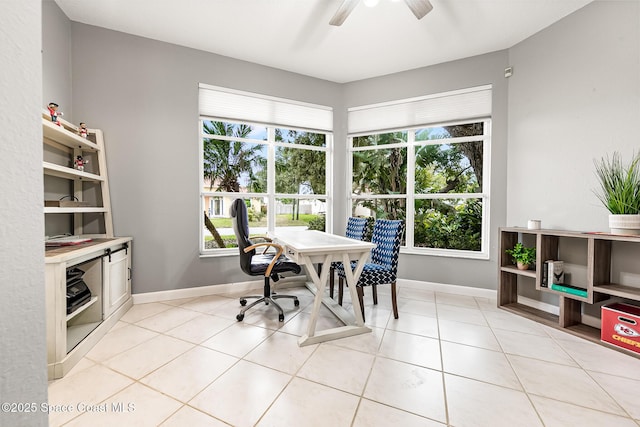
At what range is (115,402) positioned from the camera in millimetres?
1562

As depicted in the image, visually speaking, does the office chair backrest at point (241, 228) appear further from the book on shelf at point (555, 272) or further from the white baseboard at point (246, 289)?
the book on shelf at point (555, 272)

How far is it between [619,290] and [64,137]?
15.2 feet

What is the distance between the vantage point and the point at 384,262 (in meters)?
2.88

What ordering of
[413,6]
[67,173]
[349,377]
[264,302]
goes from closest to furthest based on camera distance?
[349,377] → [413,6] → [67,173] → [264,302]

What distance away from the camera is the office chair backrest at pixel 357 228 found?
327 centimetres

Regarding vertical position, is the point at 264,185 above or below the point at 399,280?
above

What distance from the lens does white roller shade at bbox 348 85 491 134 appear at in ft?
11.2

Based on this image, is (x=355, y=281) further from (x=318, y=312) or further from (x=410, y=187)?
(x=410, y=187)

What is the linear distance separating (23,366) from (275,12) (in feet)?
10.3

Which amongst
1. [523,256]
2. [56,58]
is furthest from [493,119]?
[56,58]

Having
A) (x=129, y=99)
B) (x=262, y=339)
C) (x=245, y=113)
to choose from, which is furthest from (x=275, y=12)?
(x=262, y=339)

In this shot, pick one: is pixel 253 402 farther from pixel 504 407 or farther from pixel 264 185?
pixel 264 185

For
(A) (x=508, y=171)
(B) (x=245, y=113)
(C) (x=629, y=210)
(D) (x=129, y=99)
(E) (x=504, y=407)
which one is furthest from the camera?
(B) (x=245, y=113)

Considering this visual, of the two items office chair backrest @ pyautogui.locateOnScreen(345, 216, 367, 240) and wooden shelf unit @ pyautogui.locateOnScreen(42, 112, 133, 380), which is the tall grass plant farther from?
wooden shelf unit @ pyautogui.locateOnScreen(42, 112, 133, 380)
